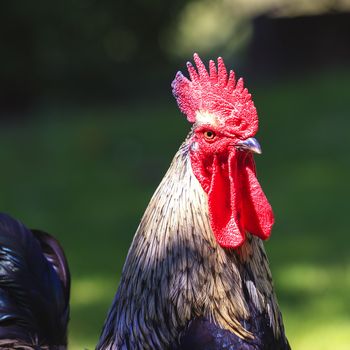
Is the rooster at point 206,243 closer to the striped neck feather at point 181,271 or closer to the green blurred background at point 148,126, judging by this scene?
the striped neck feather at point 181,271

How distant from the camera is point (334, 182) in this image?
7859 mm

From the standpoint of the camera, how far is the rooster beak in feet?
9.30

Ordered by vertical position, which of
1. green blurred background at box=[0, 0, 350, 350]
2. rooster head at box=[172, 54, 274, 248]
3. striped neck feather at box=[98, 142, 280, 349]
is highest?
green blurred background at box=[0, 0, 350, 350]

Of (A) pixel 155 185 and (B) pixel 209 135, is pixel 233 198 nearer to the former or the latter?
(B) pixel 209 135

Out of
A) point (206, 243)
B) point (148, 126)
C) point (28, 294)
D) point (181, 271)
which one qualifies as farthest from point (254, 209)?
point (148, 126)

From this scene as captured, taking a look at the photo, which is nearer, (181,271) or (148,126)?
(181,271)

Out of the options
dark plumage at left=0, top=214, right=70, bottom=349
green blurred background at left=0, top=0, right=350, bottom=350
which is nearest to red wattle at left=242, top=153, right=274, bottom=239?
dark plumage at left=0, top=214, right=70, bottom=349

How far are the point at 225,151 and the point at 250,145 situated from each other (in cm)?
10

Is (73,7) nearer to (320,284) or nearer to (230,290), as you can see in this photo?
(320,284)

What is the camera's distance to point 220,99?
2.96 m

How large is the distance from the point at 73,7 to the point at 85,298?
5.52m

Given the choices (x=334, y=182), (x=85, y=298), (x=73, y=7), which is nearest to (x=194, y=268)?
(x=85, y=298)

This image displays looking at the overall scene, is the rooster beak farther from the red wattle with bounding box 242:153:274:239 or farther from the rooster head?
the red wattle with bounding box 242:153:274:239

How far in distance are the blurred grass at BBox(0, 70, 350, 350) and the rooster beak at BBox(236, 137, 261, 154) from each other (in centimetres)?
251
